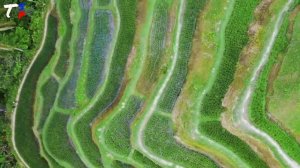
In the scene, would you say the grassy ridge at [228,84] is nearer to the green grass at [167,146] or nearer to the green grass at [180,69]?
the green grass at [167,146]

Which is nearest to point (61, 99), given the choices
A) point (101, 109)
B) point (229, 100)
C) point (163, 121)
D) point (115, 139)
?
point (101, 109)

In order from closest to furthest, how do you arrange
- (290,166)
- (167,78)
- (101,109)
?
1. (290,166)
2. (167,78)
3. (101,109)

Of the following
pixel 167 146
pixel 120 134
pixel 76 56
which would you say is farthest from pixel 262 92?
pixel 76 56

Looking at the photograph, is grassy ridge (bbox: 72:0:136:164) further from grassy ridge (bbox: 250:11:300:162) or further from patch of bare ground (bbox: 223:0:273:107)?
grassy ridge (bbox: 250:11:300:162)

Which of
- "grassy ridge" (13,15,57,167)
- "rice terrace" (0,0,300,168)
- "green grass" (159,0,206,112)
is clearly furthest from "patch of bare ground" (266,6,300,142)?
"grassy ridge" (13,15,57,167)

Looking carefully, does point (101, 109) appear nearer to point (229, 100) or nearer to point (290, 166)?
point (229, 100)

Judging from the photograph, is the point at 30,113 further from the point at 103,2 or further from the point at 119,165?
the point at 103,2
